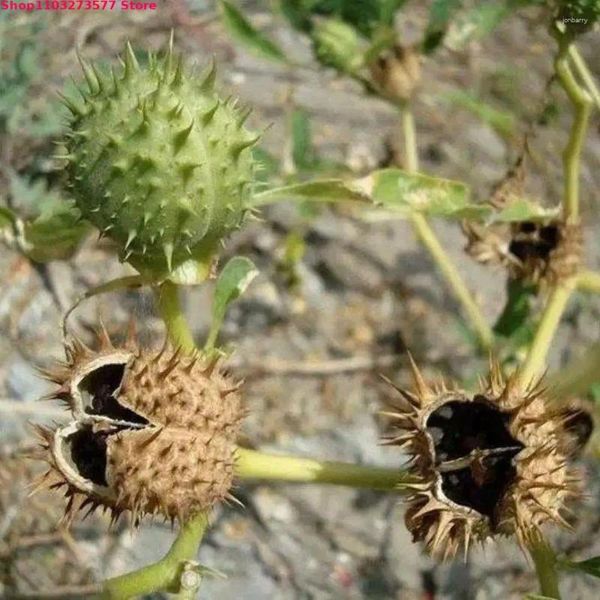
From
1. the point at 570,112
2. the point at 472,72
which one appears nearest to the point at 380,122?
the point at 472,72

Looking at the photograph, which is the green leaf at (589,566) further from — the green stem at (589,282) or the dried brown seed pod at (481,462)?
the green stem at (589,282)

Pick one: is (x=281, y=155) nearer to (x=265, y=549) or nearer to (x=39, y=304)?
(x=39, y=304)

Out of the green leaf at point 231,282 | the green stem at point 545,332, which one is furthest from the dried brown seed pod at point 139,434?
the green stem at point 545,332

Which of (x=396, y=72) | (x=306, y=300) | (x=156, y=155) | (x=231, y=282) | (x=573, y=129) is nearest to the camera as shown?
(x=156, y=155)

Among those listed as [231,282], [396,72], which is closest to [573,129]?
[396,72]

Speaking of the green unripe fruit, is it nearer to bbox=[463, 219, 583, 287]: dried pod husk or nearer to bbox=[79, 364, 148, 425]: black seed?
bbox=[79, 364, 148, 425]: black seed

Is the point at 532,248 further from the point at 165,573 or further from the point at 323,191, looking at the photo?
the point at 165,573
